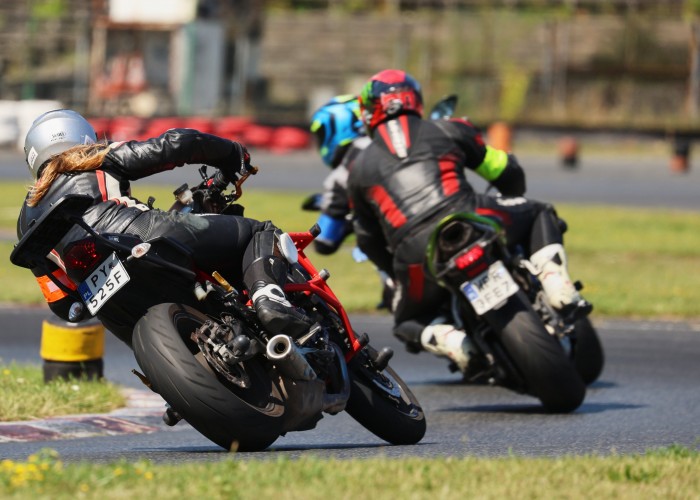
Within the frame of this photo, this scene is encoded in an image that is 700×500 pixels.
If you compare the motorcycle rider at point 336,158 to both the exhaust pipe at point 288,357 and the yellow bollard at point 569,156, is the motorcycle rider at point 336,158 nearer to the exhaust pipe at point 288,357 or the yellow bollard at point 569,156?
the exhaust pipe at point 288,357

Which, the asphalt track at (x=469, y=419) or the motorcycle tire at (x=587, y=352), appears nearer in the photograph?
the asphalt track at (x=469, y=419)

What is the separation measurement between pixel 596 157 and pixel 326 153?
23.8 m

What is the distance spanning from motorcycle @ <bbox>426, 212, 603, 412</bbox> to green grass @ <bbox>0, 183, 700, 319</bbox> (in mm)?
2475

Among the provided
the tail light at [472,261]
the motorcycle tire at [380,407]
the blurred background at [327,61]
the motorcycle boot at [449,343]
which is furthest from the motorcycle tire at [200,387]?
the blurred background at [327,61]

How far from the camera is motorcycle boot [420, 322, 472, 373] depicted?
809cm

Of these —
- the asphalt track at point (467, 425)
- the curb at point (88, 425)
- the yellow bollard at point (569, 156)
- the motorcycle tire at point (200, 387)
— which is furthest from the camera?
the yellow bollard at point (569, 156)

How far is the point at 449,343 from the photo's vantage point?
816 centimetres

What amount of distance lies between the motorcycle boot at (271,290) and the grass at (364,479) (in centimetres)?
73

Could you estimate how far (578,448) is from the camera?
6430mm

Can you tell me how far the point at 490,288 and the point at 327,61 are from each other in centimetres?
3608

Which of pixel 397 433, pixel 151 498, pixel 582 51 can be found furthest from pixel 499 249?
pixel 582 51

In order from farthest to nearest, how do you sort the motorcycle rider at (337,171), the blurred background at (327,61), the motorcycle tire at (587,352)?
the blurred background at (327,61), the motorcycle rider at (337,171), the motorcycle tire at (587,352)

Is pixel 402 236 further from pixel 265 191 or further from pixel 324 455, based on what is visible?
pixel 265 191

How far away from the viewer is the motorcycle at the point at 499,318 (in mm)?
7641
